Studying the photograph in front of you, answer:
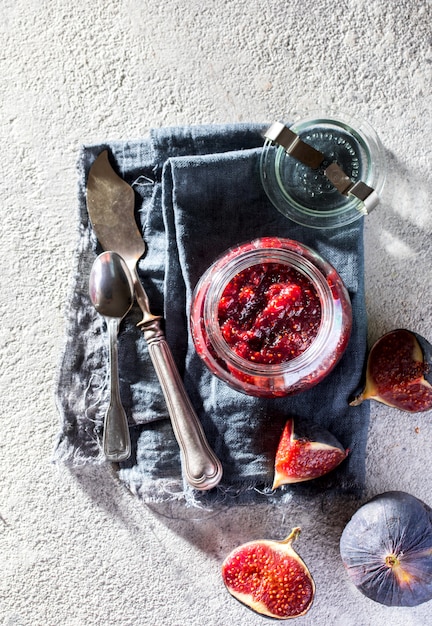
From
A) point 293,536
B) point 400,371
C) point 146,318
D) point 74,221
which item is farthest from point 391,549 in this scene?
point 74,221

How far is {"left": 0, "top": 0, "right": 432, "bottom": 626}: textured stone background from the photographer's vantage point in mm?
1059

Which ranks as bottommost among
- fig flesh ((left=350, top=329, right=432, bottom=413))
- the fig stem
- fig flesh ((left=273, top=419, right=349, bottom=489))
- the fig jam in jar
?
the fig stem

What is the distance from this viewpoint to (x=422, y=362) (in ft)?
3.18

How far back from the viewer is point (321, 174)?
1.00 m

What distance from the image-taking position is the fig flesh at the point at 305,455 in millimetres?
962

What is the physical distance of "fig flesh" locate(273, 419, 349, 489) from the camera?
96 centimetres

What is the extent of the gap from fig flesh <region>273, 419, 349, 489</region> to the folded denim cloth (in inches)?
1.0

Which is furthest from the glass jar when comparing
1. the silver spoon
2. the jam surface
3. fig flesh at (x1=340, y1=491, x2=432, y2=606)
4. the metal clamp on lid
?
fig flesh at (x1=340, y1=491, x2=432, y2=606)

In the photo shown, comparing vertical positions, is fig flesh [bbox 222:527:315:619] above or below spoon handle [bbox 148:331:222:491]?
below

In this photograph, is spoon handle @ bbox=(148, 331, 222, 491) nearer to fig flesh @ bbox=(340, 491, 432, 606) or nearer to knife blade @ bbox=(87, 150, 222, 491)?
knife blade @ bbox=(87, 150, 222, 491)

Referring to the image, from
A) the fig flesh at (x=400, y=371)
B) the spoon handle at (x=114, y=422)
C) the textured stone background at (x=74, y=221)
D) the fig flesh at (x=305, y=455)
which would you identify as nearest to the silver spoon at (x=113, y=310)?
the spoon handle at (x=114, y=422)

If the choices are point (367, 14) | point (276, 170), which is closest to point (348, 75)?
point (367, 14)

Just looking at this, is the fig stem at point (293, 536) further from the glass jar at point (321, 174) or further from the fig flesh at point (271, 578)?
the glass jar at point (321, 174)

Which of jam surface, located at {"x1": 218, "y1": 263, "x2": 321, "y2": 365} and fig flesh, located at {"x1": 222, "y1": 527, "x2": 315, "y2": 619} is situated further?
fig flesh, located at {"x1": 222, "y1": 527, "x2": 315, "y2": 619}
